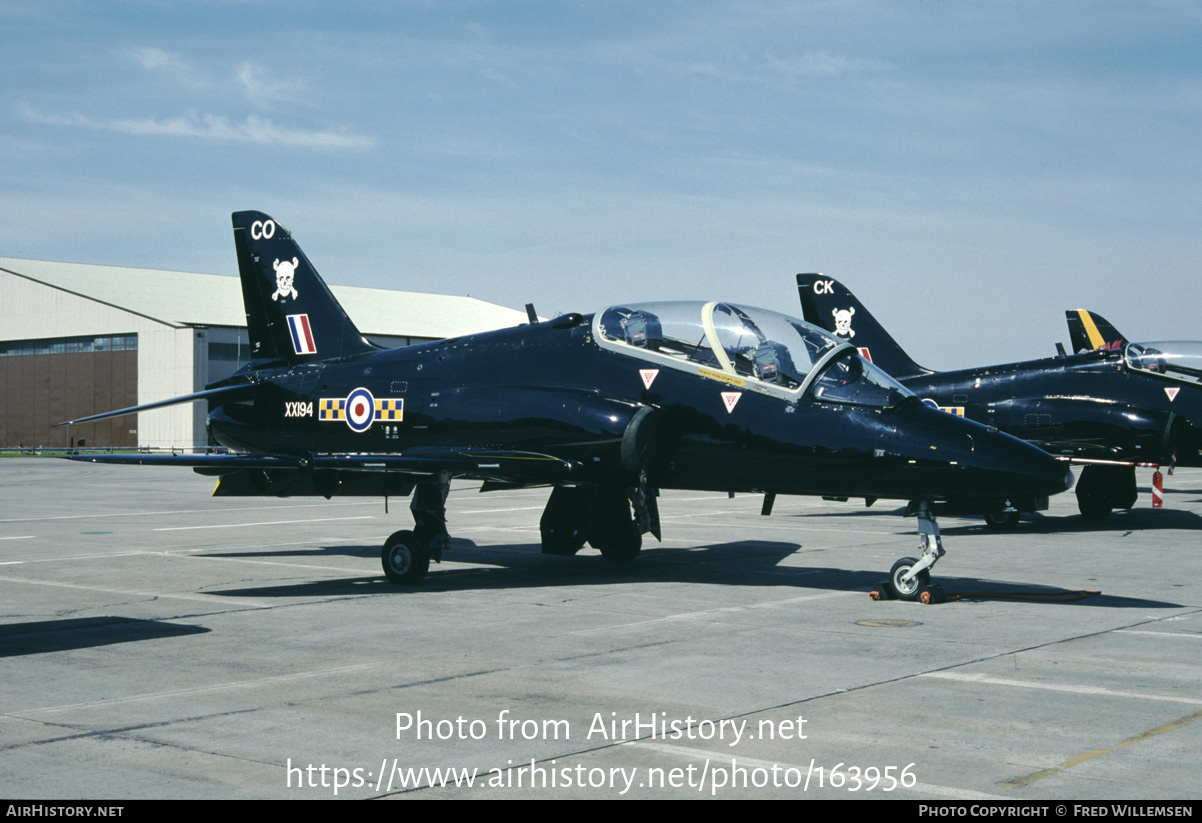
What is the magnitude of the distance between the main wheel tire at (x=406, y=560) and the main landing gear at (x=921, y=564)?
17.9ft

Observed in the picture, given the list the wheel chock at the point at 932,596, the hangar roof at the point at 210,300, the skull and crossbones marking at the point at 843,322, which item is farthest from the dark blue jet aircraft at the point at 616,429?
the hangar roof at the point at 210,300

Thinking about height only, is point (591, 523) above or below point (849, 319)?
below

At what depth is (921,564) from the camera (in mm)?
12227

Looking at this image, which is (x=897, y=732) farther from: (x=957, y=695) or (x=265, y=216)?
(x=265, y=216)

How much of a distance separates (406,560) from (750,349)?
481 cm

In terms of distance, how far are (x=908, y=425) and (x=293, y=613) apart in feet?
21.5

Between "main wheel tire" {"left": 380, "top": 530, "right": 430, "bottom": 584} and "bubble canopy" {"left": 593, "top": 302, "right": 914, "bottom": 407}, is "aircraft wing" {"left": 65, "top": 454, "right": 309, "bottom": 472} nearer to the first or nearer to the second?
"main wheel tire" {"left": 380, "top": 530, "right": 430, "bottom": 584}

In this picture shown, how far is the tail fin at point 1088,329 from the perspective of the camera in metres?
45.2

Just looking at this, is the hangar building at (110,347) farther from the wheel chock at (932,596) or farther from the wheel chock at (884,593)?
the wheel chock at (932,596)

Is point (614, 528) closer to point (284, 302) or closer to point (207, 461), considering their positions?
point (207, 461)

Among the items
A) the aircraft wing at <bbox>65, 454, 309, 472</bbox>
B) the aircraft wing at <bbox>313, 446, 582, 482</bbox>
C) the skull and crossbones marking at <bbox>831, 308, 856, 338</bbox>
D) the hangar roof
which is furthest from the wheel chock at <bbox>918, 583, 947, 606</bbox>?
the hangar roof

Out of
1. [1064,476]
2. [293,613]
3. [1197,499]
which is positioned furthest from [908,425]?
[1197,499]

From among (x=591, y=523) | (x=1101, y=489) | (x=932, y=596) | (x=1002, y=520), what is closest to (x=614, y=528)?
(x=591, y=523)
